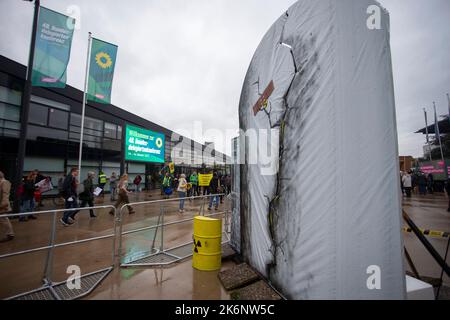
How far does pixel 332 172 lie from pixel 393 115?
94 cm

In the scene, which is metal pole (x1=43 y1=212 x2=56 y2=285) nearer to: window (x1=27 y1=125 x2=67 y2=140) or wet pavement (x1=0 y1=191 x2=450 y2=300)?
wet pavement (x1=0 y1=191 x2=450 y2=300)

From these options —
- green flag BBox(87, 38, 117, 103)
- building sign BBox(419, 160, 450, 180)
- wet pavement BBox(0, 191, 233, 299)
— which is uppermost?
green flag BBox(87, 38, 117, 103)

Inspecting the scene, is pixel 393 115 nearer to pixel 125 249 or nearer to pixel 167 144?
pixel 125 249

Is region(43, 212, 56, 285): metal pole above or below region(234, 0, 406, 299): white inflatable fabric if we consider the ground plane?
below

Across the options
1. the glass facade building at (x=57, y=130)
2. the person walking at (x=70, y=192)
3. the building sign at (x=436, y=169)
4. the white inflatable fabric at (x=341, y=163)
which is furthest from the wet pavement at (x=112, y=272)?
the building sign at (x=436, y=169)

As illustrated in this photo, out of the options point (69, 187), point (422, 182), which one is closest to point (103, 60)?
point (69, 187)

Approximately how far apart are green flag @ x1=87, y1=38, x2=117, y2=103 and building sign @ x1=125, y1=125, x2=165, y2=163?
21.6 ft

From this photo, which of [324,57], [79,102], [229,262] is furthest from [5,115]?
[324,57]

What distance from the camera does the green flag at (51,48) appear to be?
26.9 ft

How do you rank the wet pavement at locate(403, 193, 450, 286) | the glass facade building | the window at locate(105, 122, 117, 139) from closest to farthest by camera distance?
the wet pavement at locate(403, 193, 450, 286)
the glass facade building
the window at locate(105, 122, 117, 139)

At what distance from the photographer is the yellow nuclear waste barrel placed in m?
3.81

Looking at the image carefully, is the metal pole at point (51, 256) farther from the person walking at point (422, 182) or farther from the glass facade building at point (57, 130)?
the person walking at point (422, 182)

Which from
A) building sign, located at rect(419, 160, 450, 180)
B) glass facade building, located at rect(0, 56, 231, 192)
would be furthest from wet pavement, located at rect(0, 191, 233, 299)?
building sign, located at rect(419, 160, 450, 180)

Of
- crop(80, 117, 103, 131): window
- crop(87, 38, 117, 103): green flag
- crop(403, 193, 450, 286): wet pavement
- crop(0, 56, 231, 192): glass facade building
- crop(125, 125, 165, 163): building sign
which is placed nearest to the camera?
crop(403, 193, 450, 286): wet pavement
